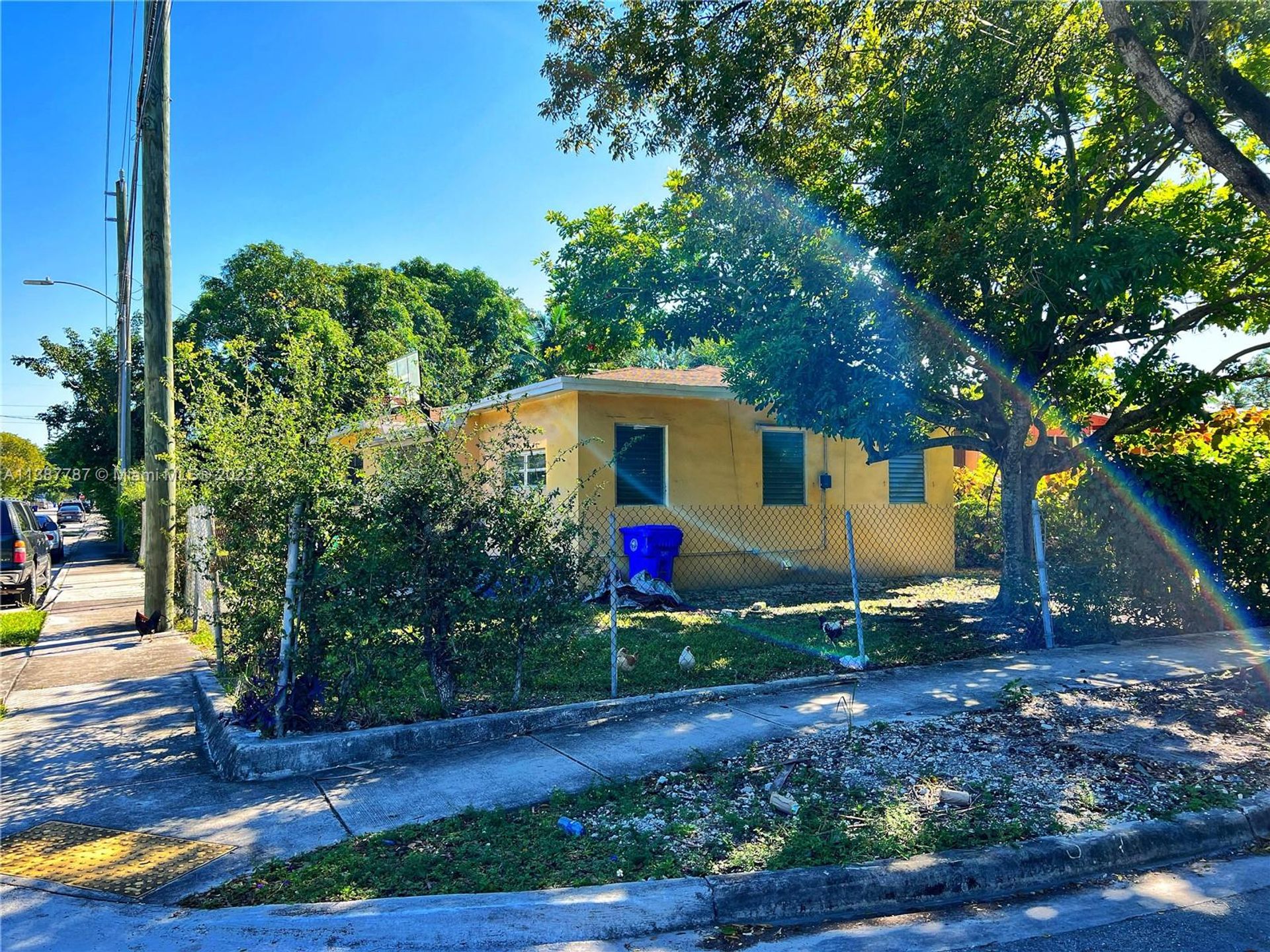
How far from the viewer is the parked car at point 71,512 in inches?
2197

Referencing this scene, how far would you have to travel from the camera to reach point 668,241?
14891 mm

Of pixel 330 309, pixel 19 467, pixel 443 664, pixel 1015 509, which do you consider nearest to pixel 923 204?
pixel 1015 509

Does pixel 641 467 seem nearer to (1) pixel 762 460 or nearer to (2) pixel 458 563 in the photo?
(1) pixel 762 460

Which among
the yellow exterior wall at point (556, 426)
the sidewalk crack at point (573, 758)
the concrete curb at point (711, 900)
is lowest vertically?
the concrete curb at point (711, 900)

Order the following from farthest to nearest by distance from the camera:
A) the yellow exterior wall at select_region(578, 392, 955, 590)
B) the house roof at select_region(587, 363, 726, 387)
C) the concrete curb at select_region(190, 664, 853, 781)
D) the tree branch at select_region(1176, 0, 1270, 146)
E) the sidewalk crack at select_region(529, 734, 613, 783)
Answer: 1. the house roof at select_region(587, 363, 726, 387)
2. the yellow exterior wall at select_region(578, 392, 955, 590)
3. the tree branch at select_region(1176, 0, 1270, 146)
4. the concrete curb at select_region(190, 664, 853, 781)
5. the sidewalk crack at select_region(529, 734, 613, 783)

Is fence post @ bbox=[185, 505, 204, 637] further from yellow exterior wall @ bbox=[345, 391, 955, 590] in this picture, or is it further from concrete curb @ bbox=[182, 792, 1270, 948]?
concrete curb @ bbox=[182, 792, 1270, 948]

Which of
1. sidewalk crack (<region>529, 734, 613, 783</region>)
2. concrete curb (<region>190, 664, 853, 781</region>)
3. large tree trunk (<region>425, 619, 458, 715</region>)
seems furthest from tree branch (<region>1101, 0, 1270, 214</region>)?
large tree trunk (<region>425, 619, 458, 715</region>)

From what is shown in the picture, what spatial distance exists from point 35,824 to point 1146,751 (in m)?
7.00

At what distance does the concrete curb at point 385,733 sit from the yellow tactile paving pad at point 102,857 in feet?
2.93

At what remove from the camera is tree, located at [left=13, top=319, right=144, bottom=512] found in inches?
1163

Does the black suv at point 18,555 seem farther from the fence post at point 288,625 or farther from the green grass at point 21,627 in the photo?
the fence post at point 288,625

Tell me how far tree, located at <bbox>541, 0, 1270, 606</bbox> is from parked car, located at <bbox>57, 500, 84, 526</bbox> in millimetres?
58086

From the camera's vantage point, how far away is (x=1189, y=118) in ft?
21.1

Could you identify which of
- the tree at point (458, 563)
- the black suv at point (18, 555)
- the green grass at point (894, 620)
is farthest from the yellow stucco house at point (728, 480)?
the black suv at point (18, 555)
